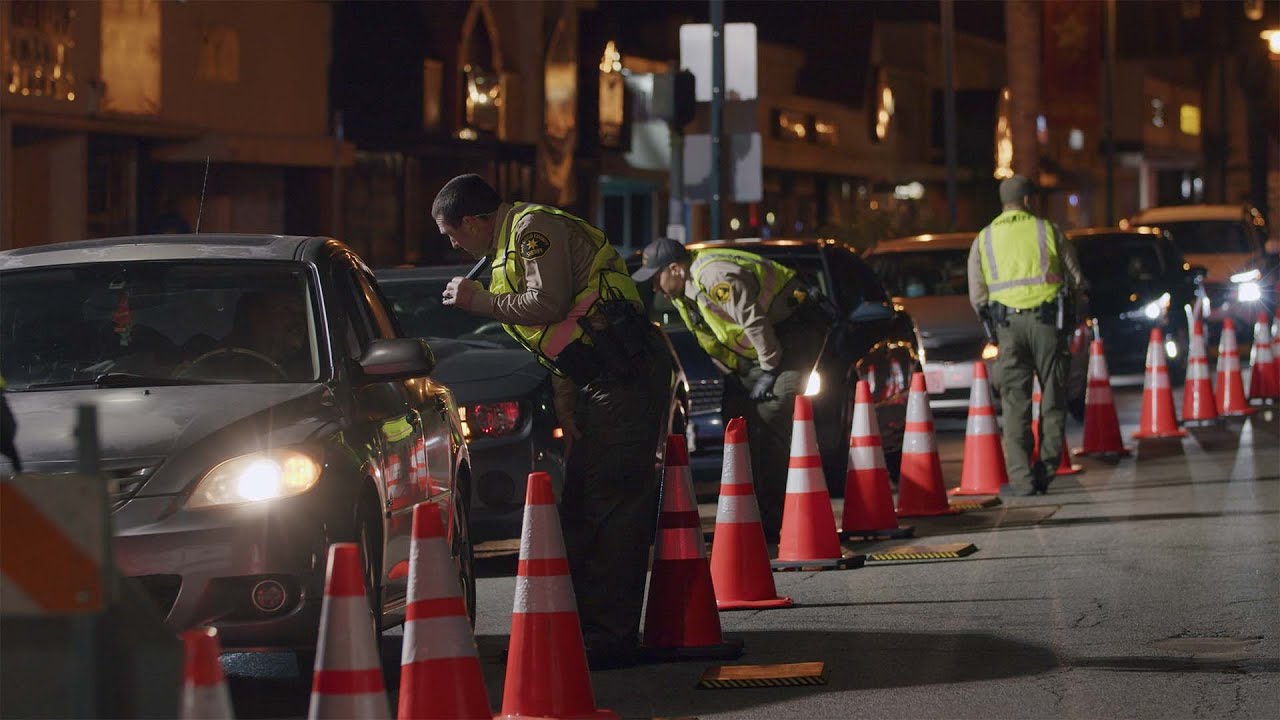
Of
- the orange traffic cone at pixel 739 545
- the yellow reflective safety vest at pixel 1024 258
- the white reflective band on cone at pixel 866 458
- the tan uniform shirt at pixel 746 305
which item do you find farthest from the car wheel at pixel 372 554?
the yellow reflective safety vest at pixel 1024 258

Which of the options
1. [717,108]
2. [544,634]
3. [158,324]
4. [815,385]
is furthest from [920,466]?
[717,108]

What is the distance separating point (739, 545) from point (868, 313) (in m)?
4.93

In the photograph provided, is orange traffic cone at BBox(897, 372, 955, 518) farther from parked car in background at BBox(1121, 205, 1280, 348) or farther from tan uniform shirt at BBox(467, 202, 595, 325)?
parked car in background at BBox(1121, 205, 1280, 348)

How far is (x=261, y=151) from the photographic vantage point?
103 ft

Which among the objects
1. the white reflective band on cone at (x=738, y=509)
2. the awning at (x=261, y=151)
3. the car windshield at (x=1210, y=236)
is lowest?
the white reflective band on cone at (x=738, y=509)

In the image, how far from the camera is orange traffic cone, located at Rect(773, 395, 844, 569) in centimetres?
1040

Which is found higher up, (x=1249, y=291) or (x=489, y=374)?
(x=1249, y=291)

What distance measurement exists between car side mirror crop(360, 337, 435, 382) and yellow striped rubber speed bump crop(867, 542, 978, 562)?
3876 mm

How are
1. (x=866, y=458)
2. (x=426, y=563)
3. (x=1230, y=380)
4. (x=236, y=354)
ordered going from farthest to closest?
(x=1230, y=380), (x=866, y=458), (x=236, y=354), (x=426, y=563)

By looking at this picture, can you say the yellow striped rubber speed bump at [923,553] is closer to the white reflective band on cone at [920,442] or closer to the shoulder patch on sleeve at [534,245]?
the white reflective band on cone at [920,442]

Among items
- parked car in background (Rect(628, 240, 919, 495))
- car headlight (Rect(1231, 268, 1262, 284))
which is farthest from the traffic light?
car headlight (Rect(1231, 268, 1262, 284))

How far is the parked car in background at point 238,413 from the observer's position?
673 cm

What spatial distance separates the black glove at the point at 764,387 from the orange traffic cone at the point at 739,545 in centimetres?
232

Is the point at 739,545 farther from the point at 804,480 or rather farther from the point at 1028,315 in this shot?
the point at 1028,315
